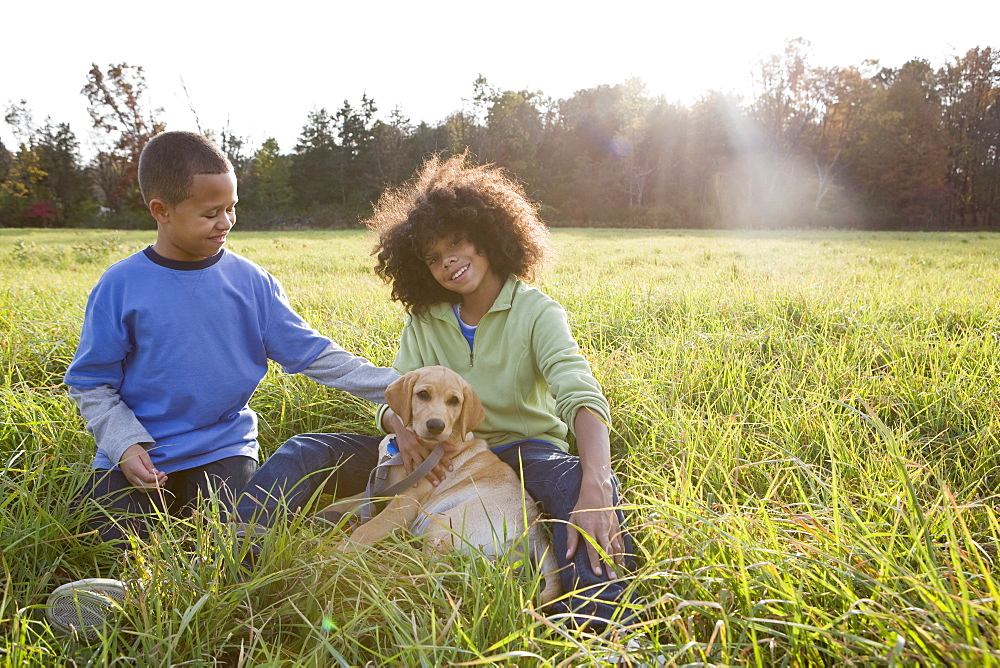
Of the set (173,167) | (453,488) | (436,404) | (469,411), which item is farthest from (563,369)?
(173,167)

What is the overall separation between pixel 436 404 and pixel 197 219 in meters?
1.31

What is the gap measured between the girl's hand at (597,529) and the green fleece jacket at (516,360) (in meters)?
0.52

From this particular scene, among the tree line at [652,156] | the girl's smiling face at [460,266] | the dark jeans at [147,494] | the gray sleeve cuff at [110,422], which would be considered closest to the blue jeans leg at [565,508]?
the girl's smiling face at [460,266]

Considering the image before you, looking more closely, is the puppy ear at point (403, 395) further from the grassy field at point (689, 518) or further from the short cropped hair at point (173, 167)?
the short cropped hair at point (173, 167)

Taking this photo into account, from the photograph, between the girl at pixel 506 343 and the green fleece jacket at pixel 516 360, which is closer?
the girl at pixel 506 343

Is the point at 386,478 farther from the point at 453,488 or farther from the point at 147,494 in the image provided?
the point at 147,494

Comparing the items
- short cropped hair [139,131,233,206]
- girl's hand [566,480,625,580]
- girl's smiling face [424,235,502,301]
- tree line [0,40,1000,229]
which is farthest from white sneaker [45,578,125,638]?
tree line [0,40,1000,229]

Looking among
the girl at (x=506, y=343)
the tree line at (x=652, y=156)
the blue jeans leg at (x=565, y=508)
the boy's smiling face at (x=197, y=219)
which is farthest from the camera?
the tree line at (x=652, y=156)

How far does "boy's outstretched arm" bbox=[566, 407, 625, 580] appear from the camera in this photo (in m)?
2.01

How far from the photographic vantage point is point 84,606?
1756mm

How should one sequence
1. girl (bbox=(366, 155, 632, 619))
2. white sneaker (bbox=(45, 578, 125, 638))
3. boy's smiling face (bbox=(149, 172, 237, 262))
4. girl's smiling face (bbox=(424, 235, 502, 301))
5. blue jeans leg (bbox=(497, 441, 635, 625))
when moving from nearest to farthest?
white sneaker (bbox=(45, 578, 125, 638)) → blue jeans leg (bbox=(497, 441, 635, 625)) → girl (bbox=(366, 155, 632, 619)) → boy's smiling face (bbox=(149, 172, 237, 262)) → girl's smiling face (bbox=(424, 235, 502, 301))

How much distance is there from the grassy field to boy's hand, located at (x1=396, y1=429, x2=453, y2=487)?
0.39 meters

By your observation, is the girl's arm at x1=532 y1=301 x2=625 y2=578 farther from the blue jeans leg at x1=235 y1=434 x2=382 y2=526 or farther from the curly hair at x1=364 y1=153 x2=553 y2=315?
the blue jeans leg at x1=235 y1=434 x2=382 y2=526

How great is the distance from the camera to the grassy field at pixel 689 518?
1.55 m
